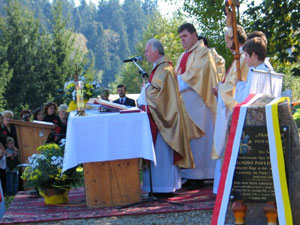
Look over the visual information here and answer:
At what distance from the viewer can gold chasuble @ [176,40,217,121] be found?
8.05 metres

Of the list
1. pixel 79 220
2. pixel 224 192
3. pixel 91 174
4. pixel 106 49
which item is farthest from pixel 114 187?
pixel 106 49

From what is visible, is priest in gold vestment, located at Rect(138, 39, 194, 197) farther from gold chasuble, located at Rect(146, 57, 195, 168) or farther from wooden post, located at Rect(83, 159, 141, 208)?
wooden post, located at Rect(83, 159, 141, 208)

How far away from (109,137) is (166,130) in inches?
36.9

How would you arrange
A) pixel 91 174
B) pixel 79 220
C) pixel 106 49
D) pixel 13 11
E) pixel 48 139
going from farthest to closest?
pixel 106 49 → pixel 13 11 → pixel 48 139 → pixel 91 174 → pixel 79 220

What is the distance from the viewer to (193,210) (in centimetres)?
657

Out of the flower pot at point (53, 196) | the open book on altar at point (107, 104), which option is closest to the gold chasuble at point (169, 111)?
the open book on altar at point (107, 104)

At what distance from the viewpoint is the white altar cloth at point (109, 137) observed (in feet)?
22.0

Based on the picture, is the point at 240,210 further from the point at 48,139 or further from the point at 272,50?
the point at 272,50

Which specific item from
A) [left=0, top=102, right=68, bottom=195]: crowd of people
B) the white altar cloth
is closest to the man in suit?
[left=0, top=102, right=68, bottom=195]: crowd of people

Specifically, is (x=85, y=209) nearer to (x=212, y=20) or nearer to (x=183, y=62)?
(x=183, y=62)

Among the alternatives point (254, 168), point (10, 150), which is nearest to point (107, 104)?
point (254, 168)

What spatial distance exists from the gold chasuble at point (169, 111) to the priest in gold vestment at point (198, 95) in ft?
1.91

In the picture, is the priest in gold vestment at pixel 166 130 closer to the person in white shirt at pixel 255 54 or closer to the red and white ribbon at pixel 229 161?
the person in white shirt at pixel 255 54

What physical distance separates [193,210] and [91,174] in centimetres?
135
